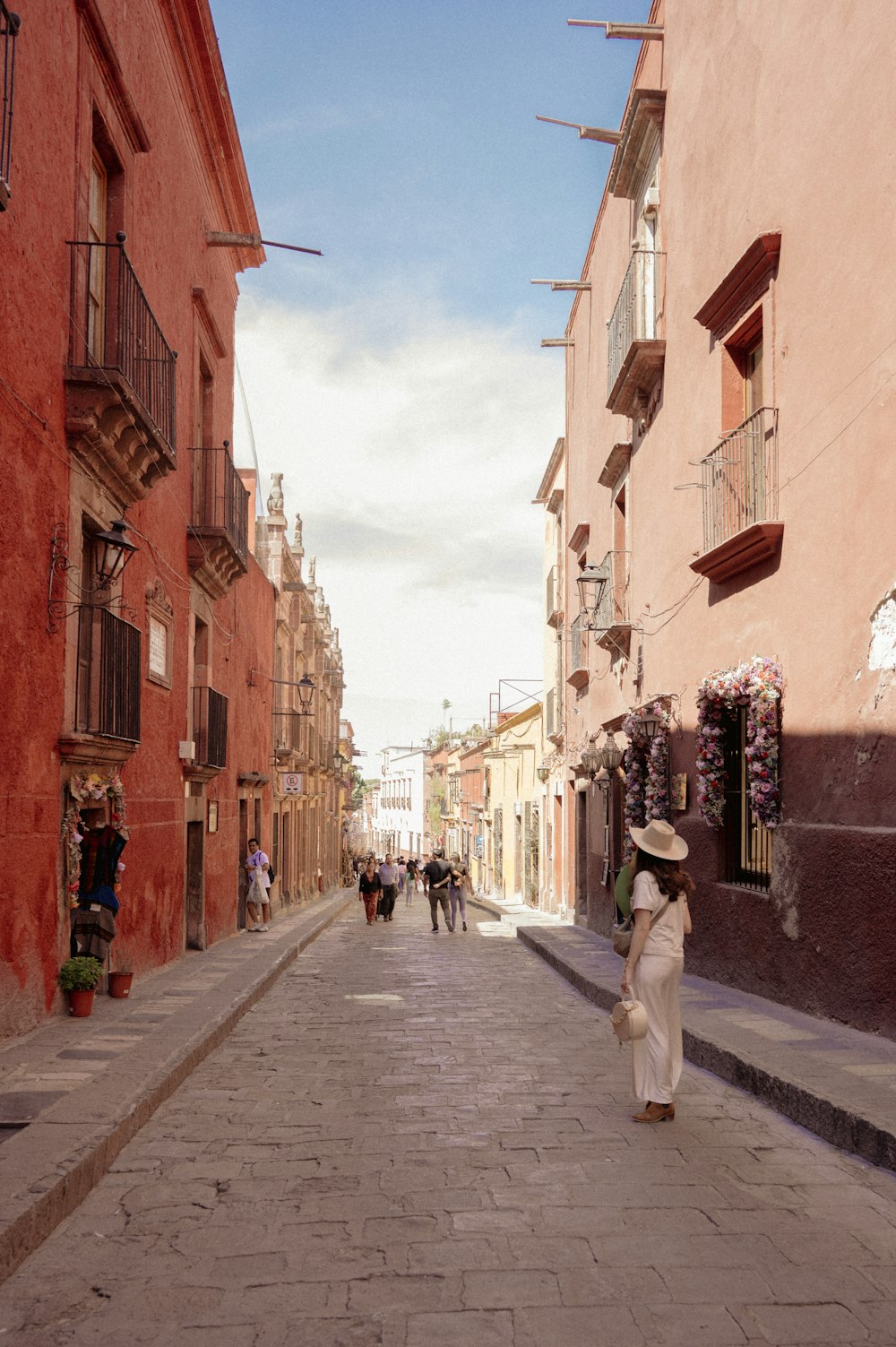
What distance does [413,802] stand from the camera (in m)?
99.2

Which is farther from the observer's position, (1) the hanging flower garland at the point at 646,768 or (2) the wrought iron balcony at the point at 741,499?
(1) the hanging flower garland at the point at 646,768

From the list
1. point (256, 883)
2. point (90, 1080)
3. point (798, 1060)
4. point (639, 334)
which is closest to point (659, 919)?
point (798, 1060)

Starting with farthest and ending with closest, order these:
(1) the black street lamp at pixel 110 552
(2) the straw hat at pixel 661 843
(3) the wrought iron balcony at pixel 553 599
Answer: (3) the wrought iron balcony at pixel 553 599, (1) the black street lamp at pixel 110 552, (2) the straw hat at pixel 661 843

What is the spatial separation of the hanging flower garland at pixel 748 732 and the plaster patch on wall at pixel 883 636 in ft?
5.87

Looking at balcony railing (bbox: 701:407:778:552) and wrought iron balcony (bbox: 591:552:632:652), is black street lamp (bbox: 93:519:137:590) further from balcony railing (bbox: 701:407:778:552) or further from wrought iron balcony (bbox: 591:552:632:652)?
wrought iron balcony (bbox: 591:552:632:652)

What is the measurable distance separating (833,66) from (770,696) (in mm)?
4865

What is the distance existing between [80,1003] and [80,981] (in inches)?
8.0

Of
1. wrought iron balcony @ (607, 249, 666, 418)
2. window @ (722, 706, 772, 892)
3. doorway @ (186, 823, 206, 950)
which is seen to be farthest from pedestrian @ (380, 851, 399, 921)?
window @ (722, 706, 772, 892)

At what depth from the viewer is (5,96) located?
771 centimetres

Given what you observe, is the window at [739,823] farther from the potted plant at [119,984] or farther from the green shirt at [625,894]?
the potted plant at [119,984]

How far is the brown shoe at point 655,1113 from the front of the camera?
679cm

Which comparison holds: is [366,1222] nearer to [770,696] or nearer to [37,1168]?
[37,1168]

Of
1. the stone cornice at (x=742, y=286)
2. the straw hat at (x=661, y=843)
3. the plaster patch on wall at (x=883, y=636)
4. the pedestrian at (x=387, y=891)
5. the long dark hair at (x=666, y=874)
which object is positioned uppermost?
the stone cornice at (x=742, y=286)

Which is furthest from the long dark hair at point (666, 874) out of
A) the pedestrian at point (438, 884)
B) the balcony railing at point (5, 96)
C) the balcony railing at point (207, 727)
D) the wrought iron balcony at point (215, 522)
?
the pedestrian at point (438, 884)
